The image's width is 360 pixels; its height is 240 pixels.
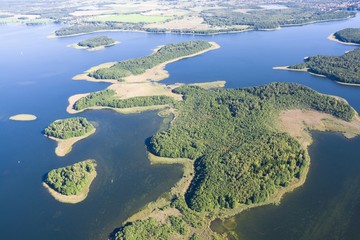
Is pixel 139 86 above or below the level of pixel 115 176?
above

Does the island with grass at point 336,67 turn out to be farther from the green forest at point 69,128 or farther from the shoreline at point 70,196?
the shoreline at point 70,196

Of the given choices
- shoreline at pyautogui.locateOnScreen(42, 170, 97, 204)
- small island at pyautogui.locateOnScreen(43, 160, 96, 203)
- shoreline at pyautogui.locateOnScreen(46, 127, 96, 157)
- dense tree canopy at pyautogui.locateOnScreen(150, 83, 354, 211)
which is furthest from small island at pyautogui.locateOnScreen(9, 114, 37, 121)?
dense tree canopy at pyautogui.locateOnScreen(150, 83, 354, 211)

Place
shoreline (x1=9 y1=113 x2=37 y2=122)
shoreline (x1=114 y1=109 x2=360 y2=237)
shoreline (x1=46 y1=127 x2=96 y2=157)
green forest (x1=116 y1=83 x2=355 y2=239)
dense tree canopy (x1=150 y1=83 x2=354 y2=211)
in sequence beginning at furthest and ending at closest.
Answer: shoreline (x1=9 y1=113 x2=37 y2=122), shoreline (x1=46 y1=127 x2=96 y2=157), dense tree canopy (x1=150 y1=83 x2=354 y2=211), green forest (x1=116 y1=83 x2=355 y2=239), shoreline (x1=114 y1=109 x2=360 y2=237)

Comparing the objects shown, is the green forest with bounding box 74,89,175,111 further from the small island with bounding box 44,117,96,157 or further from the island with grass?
the island with grass

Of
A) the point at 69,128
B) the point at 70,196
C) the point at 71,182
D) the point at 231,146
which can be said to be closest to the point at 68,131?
the point at 69,128

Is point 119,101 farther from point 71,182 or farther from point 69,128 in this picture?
point 71,182

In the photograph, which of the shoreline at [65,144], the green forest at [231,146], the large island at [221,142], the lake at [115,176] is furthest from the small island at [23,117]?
the green forest at [231,146]
